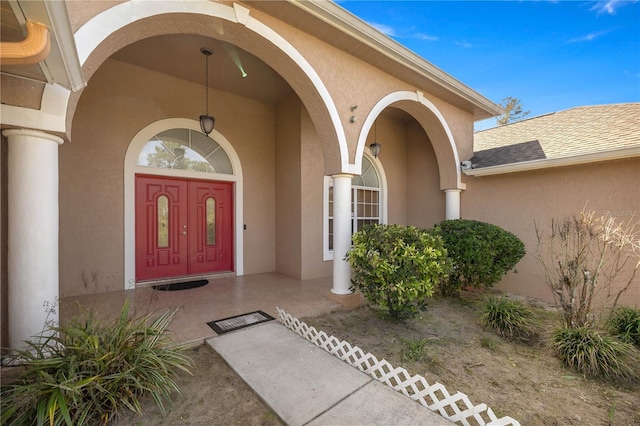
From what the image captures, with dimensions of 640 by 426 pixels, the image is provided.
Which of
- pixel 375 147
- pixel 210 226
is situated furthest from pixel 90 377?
pixel 375 147

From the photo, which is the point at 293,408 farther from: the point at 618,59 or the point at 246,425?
the point at 618,59

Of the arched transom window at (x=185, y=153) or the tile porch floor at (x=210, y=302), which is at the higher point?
the arched transom window at (x=185, y=153)

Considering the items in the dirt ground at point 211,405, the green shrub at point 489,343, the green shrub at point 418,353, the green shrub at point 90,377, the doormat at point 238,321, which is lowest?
the green shrub at point 489,343

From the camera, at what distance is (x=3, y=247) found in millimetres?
2406

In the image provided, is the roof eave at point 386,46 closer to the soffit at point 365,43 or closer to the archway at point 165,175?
the soffit at point 365,43

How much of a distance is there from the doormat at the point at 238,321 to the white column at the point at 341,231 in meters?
1.29

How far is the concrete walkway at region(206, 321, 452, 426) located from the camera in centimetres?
199

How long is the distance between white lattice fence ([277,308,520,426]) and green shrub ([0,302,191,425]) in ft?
Result: 5.00

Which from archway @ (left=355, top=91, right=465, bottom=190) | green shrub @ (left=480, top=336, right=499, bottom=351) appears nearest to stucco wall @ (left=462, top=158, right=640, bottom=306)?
archway @ (left=355, top=91, right=465, bottom=190)

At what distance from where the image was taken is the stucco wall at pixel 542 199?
14.8ft

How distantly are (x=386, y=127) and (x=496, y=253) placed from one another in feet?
15.6

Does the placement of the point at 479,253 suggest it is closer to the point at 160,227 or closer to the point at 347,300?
the point at 347,300

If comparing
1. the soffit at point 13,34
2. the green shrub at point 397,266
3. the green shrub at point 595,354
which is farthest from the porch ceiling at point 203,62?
the green shrub at point 595,354

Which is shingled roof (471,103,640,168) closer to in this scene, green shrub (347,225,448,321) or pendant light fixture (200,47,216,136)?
green shrub (347,225,448,321)
